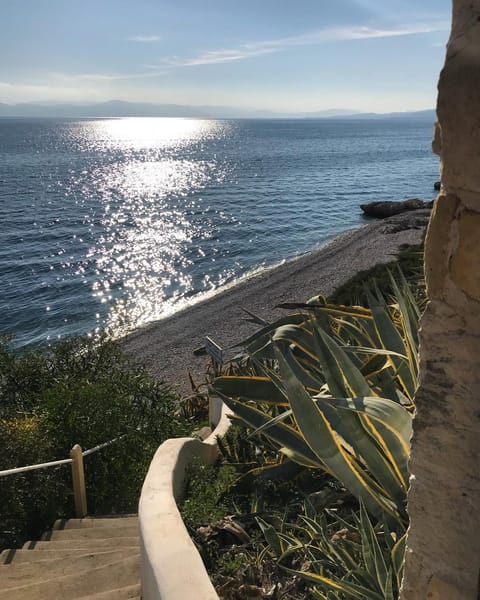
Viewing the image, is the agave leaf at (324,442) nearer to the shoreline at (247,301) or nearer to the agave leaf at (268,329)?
the agave leaf at (268,329)

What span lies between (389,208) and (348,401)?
150 feet

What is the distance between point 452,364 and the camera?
1516 mm

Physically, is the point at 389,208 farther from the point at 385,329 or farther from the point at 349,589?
the point at 349,589

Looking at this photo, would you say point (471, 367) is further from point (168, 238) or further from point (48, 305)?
point (168, 238)

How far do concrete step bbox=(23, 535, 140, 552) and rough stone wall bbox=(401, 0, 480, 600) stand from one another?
3.18 metres

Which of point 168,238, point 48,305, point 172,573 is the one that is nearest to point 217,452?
point 172,573

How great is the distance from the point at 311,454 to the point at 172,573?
1.13m

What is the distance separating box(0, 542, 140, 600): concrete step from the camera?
145 inches

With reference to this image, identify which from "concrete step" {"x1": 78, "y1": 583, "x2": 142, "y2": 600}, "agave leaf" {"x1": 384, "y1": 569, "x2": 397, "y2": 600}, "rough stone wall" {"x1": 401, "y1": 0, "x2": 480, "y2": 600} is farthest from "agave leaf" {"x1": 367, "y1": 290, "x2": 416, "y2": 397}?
Result: "concrete step" {"x1": 78, "y1": 583, "x2": 142, "y2": 600}

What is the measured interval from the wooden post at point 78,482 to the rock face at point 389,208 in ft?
140

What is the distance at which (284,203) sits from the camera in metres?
51.2

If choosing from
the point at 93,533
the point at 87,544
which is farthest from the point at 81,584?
the point at 93,533

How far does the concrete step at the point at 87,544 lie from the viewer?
4.44 m

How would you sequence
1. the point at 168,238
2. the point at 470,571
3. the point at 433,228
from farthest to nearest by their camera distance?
the point at 168,238 < the point at 470,571 < the point at 433,228
